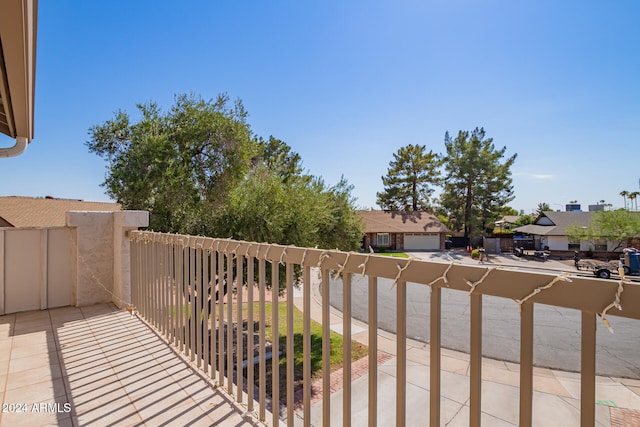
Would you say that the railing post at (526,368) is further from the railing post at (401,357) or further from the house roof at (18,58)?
the house roof at (18,58)

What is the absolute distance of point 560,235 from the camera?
28.7m

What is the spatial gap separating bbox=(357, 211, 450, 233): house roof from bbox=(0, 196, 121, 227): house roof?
23144 mm

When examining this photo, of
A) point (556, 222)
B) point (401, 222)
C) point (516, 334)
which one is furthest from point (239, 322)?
point (556, 222)

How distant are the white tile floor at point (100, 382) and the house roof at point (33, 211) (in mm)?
8259

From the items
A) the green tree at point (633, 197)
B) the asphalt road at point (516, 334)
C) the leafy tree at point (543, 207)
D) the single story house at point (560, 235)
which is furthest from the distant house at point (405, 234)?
the leafy tree at point (543, 207)

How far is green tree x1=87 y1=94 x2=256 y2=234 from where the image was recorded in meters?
7.70

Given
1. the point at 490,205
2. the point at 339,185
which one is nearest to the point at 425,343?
the point at 339,185

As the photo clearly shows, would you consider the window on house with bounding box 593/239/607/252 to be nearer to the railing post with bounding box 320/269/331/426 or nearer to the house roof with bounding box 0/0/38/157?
the railing post with bounding box 320/269/331/426

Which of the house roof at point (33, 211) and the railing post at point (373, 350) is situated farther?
the house roof at point (33, 211)

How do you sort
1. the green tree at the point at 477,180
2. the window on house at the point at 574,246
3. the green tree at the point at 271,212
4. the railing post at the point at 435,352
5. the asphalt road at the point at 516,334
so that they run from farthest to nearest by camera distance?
the green tree at the point at 477,180 < the window on house at the point at 574,246 < the asphalt road at the point at 516,334 < the green tree at the point at 271,212 < the railing post at the point at 435,352

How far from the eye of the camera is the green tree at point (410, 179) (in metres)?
A: 34.7

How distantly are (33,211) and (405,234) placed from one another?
28.3 metres

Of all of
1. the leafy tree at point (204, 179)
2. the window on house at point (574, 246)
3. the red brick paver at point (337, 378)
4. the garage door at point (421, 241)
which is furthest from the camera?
the garage door at point (421, 241)

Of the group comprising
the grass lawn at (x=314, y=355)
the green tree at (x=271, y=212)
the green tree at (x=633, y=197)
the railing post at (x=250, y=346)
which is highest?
the green tree at (x=633, y=197)
